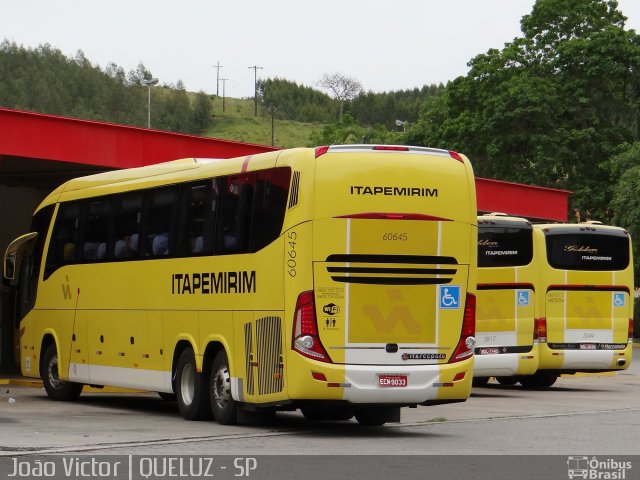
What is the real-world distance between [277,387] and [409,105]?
174911mm

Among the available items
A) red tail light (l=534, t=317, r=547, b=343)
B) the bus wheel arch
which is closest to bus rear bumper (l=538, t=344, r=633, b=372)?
red tail light (l=534, t=317, r=547, b=343)

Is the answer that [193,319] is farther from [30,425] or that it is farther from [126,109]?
[126,109]

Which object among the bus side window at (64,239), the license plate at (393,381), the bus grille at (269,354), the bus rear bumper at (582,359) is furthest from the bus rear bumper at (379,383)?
the bus rear bumper at (582,359)

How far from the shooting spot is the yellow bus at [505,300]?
2638 centimetres

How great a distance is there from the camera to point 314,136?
108188mm

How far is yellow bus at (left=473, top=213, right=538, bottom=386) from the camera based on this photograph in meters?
26.4

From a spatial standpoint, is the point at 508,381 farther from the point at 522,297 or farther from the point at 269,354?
the point at 269,354

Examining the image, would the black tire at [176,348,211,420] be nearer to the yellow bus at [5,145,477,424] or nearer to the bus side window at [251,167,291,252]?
the yellow bus at [5,145,477,424]

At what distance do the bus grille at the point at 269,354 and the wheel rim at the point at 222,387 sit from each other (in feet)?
2.97

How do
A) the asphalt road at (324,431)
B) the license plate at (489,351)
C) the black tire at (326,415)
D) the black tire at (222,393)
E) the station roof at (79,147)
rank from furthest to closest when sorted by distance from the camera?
the license plate at (489,351) < the station roof at (79,147) < the black tire at (326,415) < the black tire at (222,393) < the asphalt road at (324,431)

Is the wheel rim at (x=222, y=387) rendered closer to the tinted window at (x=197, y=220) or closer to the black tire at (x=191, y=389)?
the black tire at (x=191, y=389)

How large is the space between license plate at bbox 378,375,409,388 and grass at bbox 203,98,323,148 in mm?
146202

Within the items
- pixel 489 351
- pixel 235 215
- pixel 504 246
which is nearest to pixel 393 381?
pixel 235 215

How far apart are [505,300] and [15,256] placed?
9159mm
